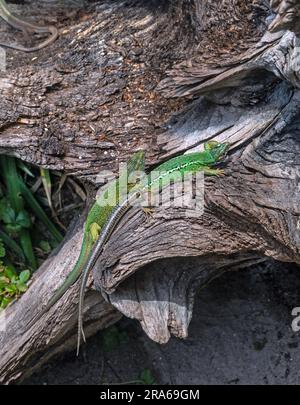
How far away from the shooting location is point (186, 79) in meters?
2.44

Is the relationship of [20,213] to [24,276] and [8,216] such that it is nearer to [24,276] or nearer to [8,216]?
[8,216]

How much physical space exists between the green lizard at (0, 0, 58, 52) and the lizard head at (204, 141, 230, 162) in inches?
36.7

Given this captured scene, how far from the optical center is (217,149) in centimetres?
247

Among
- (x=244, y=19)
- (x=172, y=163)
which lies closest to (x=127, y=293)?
(x=172, y=163)

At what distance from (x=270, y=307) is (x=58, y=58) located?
5.61 feet

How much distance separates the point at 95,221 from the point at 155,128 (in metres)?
0.50

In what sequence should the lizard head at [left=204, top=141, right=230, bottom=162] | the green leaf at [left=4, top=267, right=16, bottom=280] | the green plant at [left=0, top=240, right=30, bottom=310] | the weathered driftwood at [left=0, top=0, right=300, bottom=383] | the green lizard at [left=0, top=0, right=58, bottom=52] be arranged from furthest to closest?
the green leaf at [left=4, top=267, right=16, bottom=280] → the green plant at [left=0, top=240, right=30, bottom=310] → the green lizard at [left=0, top=0, right=58, bottom=52] → the lizard head at [left=204, top=141, right=230, bottom=162] → the weathered driftwood at [left=0, top=0, right=300, bottom=383]

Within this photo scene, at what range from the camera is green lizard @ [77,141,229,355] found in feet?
8.11

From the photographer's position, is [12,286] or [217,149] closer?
[217,149]

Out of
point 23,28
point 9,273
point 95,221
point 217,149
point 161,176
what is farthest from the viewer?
point 9,273

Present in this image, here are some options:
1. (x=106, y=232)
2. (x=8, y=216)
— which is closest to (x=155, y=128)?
(x=106, y=232)

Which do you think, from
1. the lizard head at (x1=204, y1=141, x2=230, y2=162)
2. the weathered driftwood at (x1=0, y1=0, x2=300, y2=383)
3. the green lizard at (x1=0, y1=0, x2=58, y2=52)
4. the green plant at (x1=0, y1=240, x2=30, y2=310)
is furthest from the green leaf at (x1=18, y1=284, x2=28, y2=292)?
the lizard head at (x1=204, y1=141, x2=230, y2=162)

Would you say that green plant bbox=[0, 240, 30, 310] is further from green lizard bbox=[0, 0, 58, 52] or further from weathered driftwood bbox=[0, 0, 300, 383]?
green lizard bbox=[0, 0, 58, 52]

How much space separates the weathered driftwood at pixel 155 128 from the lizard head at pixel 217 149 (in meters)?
0.05
